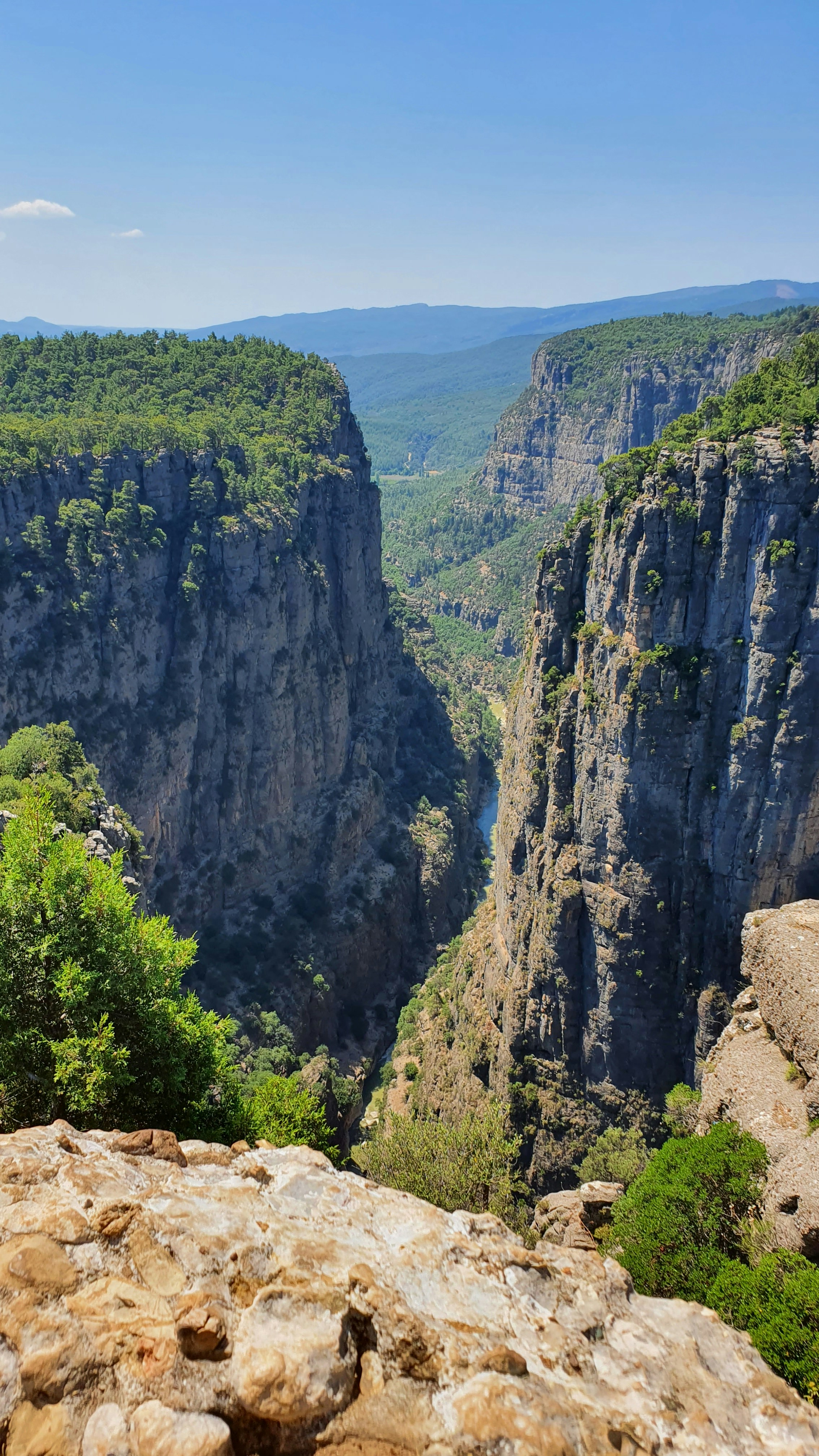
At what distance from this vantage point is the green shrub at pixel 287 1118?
84.8 ft

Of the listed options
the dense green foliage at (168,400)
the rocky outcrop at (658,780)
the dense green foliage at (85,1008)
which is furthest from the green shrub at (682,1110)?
the dense green foliage at (168,400)

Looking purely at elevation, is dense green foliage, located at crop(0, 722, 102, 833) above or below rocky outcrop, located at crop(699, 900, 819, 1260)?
above

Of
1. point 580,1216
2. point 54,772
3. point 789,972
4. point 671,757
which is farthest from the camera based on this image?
point 54,772

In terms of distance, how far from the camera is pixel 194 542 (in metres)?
72.0

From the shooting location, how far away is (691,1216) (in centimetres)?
2402

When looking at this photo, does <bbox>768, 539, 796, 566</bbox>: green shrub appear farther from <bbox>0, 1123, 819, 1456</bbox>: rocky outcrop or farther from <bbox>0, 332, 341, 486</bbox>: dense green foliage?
<bbox>0, 332, 341, 486</bbox>: dense green foliage

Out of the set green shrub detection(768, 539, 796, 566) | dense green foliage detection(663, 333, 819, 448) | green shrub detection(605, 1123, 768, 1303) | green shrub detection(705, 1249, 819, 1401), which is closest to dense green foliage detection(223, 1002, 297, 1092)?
green shrub detection(605, 1123, 768, 1303)

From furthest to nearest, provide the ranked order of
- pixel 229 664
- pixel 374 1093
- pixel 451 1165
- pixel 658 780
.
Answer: pixel 229 664 < pixel 374 1093 < pixel 658 780 < pixel 451 1165

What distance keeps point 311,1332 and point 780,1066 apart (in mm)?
23651

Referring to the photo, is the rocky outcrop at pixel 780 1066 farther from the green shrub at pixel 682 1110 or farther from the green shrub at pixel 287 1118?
the green shrub at pixel 287 1118

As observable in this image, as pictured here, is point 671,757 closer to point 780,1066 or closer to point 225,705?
point 780,1066

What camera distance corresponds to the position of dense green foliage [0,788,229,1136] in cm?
1873

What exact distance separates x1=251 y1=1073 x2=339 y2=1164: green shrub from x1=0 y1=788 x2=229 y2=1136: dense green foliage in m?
3.57

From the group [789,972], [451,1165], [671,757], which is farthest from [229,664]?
[789,972]
